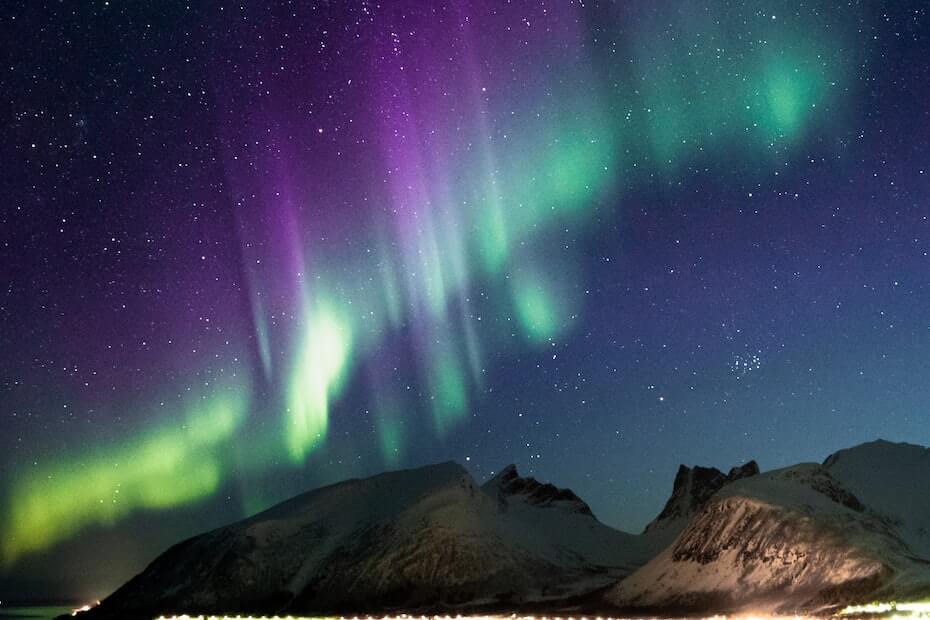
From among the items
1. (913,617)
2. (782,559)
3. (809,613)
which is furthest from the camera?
(782,559)

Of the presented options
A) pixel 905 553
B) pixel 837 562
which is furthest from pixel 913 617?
pixel 905 553

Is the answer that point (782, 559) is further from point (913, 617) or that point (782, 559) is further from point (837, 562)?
point (913, 617)

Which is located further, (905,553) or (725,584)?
(725,584)

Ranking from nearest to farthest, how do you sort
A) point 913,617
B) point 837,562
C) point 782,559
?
point 913,617
point 837,562
point 782,559

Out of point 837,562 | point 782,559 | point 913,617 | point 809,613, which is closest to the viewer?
point 913,617

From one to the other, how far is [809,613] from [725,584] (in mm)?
47745

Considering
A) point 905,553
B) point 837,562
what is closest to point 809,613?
point 837,562

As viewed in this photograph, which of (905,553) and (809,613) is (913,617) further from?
(905,553)

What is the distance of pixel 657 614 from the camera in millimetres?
199875

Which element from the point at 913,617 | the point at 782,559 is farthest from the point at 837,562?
the point at 913,617

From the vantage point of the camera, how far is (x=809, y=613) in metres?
151

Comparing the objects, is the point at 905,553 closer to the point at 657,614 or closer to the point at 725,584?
the point at 725,584

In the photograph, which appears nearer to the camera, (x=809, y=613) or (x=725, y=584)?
(x=809, y=613)

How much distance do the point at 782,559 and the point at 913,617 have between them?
90883 millimetres
